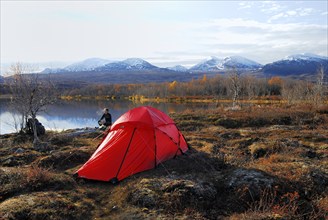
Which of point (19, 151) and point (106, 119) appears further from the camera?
point (106, 119)

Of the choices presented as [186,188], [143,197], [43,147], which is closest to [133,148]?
[143,197]

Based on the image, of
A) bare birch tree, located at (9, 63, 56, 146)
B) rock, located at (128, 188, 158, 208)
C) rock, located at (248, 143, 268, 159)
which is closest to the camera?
rock, located at (128, 188, 158, 208)

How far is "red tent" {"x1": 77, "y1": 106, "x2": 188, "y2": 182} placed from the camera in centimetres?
927

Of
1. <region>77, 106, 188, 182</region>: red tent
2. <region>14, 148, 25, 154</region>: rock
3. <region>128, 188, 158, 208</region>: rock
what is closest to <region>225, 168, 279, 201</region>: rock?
<region>128, 188, 158, 208</region>: rock

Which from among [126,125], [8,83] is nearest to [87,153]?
[126,125]

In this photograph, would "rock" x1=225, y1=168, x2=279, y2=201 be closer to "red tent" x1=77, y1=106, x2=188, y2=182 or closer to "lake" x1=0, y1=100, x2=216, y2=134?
"red tent" x1=77, y1=106, x2=188, y2=182

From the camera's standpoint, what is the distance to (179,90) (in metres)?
98.3

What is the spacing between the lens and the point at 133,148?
970 cm

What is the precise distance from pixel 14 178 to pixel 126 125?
365 centimetres

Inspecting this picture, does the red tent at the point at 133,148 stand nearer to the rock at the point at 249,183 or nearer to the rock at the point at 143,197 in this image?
the rock at the point at 143,197

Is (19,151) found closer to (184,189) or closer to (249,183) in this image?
(184,189)

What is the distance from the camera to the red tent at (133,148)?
9.27m

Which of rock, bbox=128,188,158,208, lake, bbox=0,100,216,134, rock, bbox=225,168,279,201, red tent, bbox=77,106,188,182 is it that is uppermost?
red tent, bbox=77,106,188,182

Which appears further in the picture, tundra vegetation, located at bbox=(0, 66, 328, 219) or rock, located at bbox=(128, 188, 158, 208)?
rock, located at bbox=(128, 188, 158, 208)
